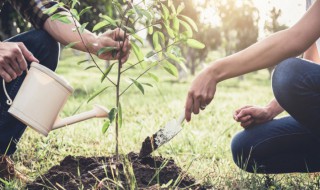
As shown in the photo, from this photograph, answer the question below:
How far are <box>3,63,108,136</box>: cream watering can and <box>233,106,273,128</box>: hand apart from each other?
807mm

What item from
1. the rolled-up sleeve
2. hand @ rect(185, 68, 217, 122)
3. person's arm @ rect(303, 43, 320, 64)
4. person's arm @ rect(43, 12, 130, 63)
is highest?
the rolled-up sleeve

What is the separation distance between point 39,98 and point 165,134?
2.05 ft

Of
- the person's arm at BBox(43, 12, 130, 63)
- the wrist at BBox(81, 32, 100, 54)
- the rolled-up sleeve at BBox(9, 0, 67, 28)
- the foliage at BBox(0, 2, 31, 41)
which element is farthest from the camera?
the foliage at BBox(0, 2, 31, 41)

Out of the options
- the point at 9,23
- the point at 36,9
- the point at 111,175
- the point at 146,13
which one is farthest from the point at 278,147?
the point at 9,23

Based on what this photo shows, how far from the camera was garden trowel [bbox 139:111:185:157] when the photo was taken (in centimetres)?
197

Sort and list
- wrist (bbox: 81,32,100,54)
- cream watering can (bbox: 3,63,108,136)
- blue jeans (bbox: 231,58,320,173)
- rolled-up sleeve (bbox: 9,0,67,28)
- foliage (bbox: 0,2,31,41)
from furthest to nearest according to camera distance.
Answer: foliage (bbox: 0,2,31,41) < rolled-up sleeve (bbox: 9,0,67,28) < blue jeans (bbox: 231,58,320,173) < wrist (bbox: 81,32,100,54) < cream watering can (bbox: 3,63,108,136)

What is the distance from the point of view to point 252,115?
7.79ft

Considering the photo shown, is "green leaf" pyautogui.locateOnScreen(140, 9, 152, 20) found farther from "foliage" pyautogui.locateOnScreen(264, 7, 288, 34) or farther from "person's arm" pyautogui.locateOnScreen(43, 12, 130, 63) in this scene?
"foliage" pyautogui.locateOnScreen(264, 7, 288, 34)

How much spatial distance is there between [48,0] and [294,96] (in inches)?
59.8

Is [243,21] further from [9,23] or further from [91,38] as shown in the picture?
[91,38]

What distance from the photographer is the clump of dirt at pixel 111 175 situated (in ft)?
5.98

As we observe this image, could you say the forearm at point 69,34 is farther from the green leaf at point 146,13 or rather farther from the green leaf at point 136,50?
the green leaf at point 146,13

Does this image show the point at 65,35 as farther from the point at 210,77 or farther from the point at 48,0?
the point at 210,77

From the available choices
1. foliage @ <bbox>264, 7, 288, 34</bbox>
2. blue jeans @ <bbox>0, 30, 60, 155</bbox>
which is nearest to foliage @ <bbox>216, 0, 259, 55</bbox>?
foliage @ <bbox>264, 7, 288, 34</bbox>
